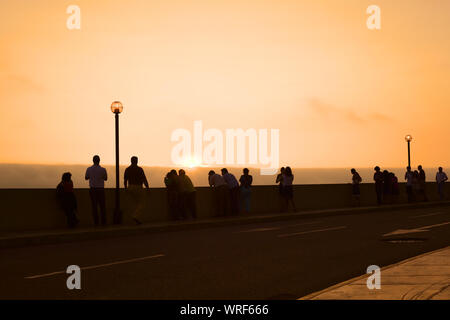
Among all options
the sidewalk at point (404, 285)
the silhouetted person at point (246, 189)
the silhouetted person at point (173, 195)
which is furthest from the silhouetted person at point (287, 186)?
the sidewalk at point (404, 285)

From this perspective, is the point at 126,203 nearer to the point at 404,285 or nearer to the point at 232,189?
the point at 232,189

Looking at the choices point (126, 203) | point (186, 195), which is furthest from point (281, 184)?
point (126, 203)

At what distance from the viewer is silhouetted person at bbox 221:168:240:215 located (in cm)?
2758

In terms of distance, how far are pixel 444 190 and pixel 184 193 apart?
23902 millimetres

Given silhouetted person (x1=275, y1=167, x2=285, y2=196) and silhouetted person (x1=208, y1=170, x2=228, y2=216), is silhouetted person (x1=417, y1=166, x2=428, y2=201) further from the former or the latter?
silhouetted person (x1=208, y1=170, x2=228, y2=216)

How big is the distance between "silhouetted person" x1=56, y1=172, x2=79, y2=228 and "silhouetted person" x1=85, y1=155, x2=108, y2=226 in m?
0.57

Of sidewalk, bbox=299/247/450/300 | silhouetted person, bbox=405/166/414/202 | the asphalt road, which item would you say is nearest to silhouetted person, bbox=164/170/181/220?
the asphalt road

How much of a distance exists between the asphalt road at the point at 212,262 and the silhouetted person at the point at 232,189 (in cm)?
661

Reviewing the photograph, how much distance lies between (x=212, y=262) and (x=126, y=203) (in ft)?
37.1

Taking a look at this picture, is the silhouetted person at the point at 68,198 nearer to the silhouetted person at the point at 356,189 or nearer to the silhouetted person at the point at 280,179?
the silhouetted person at the point at 280,179

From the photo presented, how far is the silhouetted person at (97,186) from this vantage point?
21.3 metres
